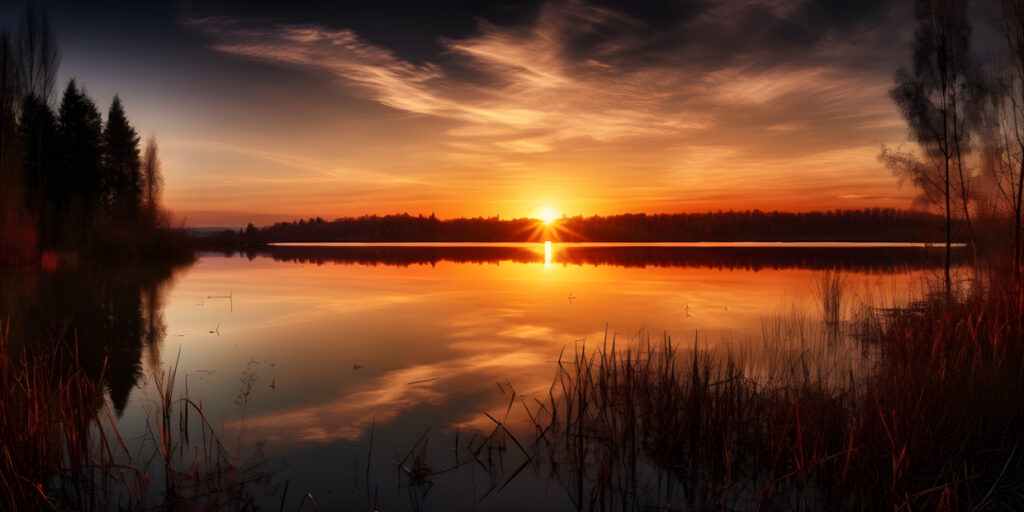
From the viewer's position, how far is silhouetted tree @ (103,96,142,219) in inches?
1799

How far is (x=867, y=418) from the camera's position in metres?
4.73

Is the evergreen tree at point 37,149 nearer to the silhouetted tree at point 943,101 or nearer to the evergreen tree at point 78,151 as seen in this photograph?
the evergreen tree at point 78,151

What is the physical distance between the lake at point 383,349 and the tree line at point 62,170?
5837mm

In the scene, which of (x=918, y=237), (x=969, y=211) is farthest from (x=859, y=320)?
(x=918, y=237)

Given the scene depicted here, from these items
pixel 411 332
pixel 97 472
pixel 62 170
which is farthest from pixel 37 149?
pixel 97 472

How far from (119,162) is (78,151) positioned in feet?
20.3

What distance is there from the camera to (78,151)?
1618 inches

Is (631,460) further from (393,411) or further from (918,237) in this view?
(918,237)

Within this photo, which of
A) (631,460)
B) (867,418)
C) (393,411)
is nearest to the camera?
(867,418)

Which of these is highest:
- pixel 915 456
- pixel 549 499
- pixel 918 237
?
pixel 918 237

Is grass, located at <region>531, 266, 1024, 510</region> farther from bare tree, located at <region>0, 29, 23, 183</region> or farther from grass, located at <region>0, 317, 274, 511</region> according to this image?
bare tree, located at <region>0, 29, 23, 183</region>

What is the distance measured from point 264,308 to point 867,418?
15.7 metres

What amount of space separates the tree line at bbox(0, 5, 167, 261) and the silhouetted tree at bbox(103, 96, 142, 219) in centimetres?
7

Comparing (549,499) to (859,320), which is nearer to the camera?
(549,499)
